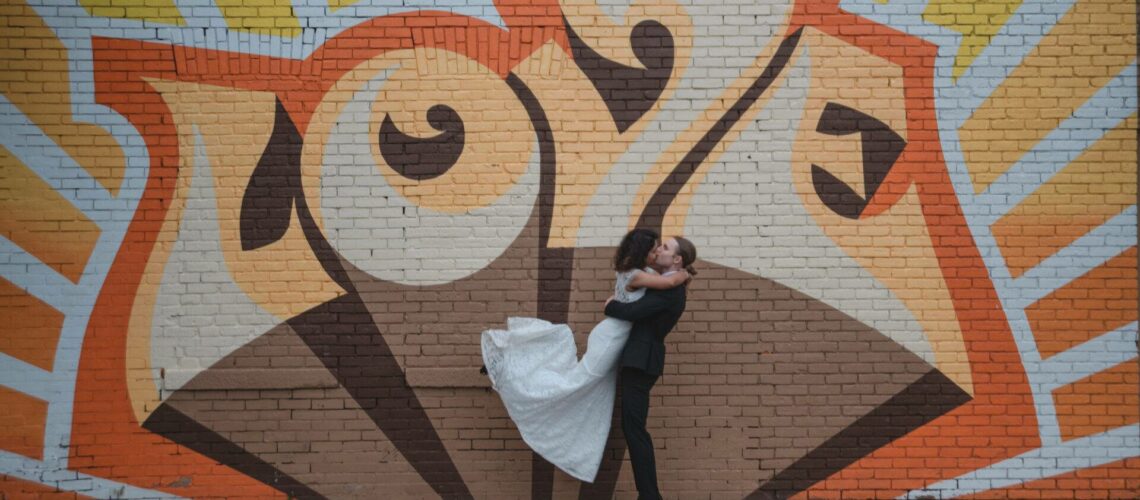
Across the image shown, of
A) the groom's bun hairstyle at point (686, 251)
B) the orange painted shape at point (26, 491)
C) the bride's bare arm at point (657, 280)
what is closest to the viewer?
the bride's bare arm at point (657, 280)

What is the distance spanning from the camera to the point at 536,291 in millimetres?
6914

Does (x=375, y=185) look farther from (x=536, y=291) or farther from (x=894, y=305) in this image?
(x=894, y=305)

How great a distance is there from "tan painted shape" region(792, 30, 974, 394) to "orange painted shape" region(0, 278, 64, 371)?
16.4 ft

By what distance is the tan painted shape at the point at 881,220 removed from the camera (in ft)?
22.6

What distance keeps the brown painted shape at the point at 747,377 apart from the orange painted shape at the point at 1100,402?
3.12ft

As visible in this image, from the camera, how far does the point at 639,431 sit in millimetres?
6477

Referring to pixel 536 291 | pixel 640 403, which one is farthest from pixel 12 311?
pixel 640 403

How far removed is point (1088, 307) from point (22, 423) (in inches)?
277

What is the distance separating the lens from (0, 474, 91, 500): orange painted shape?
6.85 meters

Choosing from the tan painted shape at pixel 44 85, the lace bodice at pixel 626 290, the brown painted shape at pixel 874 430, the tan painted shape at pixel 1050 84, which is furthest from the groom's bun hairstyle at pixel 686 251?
the tan painted shape at pixel 44 85

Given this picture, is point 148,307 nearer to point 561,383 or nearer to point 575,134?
point 561,383

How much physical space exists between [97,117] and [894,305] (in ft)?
17.7

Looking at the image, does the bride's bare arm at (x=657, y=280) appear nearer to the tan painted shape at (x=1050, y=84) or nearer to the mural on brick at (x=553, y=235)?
A: the mural on brick at (x=553, y=235)

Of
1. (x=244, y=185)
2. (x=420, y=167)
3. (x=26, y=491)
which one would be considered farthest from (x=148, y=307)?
(x=420, y=167)
